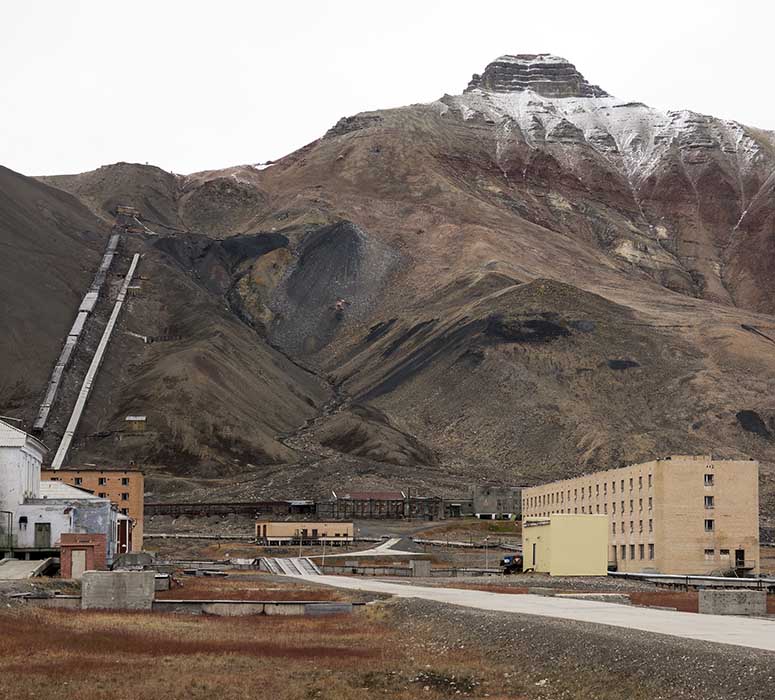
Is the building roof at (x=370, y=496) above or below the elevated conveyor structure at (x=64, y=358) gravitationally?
below

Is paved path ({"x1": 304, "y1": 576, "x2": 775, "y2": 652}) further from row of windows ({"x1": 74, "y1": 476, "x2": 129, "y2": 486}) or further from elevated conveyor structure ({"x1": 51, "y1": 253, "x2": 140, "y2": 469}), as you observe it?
elevated conveyor structure ({"x1": 51, "y1": 253, "x2": 140, "y2": 469})

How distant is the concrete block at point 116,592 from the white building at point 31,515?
962 inches

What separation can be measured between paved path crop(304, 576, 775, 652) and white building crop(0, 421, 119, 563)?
20.7 meters

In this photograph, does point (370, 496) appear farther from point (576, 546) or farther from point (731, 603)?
point (731, 603)

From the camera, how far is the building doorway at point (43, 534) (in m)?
68.8

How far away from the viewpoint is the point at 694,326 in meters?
192

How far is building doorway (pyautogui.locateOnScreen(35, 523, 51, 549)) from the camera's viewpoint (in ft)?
226

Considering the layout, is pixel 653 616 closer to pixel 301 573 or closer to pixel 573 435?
pixel 301 573

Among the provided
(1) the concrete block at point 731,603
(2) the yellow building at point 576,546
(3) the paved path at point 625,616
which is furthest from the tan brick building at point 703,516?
(1) the concrete block at point 731,603

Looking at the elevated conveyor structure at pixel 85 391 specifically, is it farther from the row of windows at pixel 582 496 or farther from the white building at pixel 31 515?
the white building at pixel 31 515

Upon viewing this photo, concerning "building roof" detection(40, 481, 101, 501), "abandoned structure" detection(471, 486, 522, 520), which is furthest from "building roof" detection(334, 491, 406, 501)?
"building roof" detection(40, 481, 101, 501)

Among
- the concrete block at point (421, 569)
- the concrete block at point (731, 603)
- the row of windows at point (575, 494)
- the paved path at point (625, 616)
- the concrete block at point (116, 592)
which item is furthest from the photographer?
the row of windows at point (575, 494)

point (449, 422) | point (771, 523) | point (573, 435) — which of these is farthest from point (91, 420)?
point (771, 523)

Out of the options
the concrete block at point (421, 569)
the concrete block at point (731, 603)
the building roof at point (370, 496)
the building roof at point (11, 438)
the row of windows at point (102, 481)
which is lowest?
the concrete block at point (421, 569)
